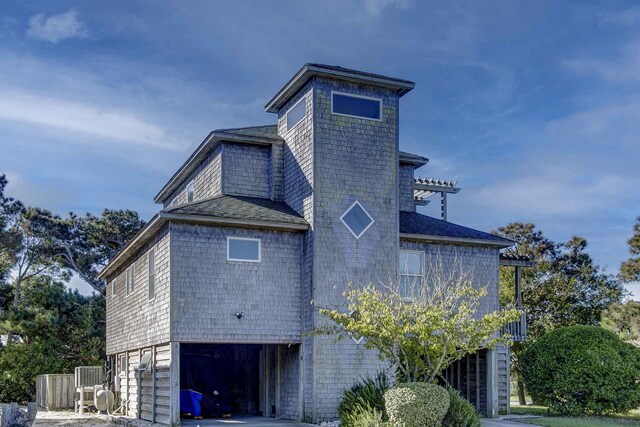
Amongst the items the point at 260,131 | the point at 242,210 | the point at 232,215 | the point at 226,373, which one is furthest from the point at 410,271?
the point at 226,373

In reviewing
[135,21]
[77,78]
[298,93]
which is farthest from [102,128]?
[298,93]

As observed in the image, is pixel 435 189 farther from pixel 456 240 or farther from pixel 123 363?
pixel 123 363

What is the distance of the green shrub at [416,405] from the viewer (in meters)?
14.7

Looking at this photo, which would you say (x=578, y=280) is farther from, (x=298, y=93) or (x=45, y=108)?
(x=45, y=108)

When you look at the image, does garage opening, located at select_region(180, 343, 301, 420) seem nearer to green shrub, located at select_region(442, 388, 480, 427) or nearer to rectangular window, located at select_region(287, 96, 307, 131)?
green shrub, located at select_region(442, 388, 480, 427)

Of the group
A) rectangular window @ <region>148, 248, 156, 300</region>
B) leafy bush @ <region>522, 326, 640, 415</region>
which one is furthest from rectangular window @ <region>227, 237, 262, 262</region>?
leafy bush @ <region>522, 326, 640, 415</region>

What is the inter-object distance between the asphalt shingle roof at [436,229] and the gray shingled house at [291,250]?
0.08 m

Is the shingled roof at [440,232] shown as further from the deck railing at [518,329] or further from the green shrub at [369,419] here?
the green shrub at [369,419]

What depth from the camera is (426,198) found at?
27797 millimetres

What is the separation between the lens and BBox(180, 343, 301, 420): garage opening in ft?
66.2

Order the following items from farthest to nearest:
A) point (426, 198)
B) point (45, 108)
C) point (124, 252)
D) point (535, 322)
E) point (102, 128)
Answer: point (535, 322), point (426, 198), point (124, 252), point (102, 128), point (45, 108)

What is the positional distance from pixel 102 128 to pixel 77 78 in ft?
4.53

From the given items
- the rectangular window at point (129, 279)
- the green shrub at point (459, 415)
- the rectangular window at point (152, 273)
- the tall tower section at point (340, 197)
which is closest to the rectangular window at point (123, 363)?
the rectangular window at point (129, 279)

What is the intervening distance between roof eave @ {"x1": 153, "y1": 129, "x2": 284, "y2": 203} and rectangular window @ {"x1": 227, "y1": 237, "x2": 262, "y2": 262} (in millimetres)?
3513
